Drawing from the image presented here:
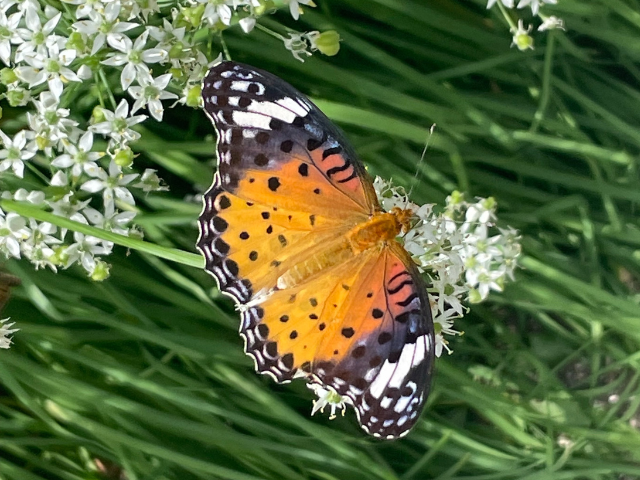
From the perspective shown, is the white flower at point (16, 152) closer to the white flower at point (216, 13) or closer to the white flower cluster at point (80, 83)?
the white flower cluster at point (80, 83)

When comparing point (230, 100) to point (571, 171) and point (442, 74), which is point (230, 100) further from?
point (571, 171)

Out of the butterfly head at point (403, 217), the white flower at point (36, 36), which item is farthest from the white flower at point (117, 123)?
the butterfly head at point (403, 217)

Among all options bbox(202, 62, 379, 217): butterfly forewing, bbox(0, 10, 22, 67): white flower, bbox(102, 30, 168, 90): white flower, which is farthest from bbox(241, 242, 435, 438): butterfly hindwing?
bbox(0, 10, 22, 67): white flower

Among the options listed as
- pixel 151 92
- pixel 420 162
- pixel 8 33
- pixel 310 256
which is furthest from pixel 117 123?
pixel 420 162

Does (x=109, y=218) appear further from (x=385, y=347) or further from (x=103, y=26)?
(x=385, y=347)

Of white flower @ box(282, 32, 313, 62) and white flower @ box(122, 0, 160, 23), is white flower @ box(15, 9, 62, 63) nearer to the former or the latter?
white flower @ box(122, 0, 160, 23)

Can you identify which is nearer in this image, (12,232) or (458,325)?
(12,232)
